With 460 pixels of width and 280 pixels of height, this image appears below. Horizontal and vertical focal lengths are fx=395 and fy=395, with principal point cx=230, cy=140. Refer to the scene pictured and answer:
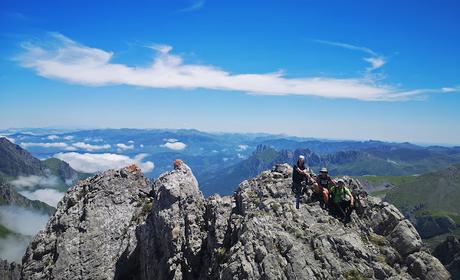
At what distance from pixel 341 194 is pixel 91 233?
24602mm

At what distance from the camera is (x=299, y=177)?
32.1 meters

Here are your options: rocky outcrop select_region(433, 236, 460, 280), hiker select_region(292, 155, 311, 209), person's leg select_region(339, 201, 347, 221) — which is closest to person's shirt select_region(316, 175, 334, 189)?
hiker select_region(292, 155, 311, 209)

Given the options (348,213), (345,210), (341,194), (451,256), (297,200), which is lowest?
(451,256)

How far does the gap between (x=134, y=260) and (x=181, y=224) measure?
6.45m

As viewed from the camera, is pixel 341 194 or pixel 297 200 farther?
pixel 297 200

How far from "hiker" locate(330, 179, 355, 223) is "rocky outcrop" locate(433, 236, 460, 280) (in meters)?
178

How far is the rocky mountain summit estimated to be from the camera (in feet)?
84.7

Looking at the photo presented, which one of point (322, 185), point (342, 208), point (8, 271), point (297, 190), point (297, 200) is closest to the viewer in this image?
point (342, 208)

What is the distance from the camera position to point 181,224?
1406 inches

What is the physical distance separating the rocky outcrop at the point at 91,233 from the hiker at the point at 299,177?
16.8 meters

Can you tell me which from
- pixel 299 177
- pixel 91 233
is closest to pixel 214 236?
pixel 299 177

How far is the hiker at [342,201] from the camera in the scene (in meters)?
29.7

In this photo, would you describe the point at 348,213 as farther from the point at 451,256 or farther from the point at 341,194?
the point at 451,256

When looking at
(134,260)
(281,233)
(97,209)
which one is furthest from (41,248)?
(281,233)
